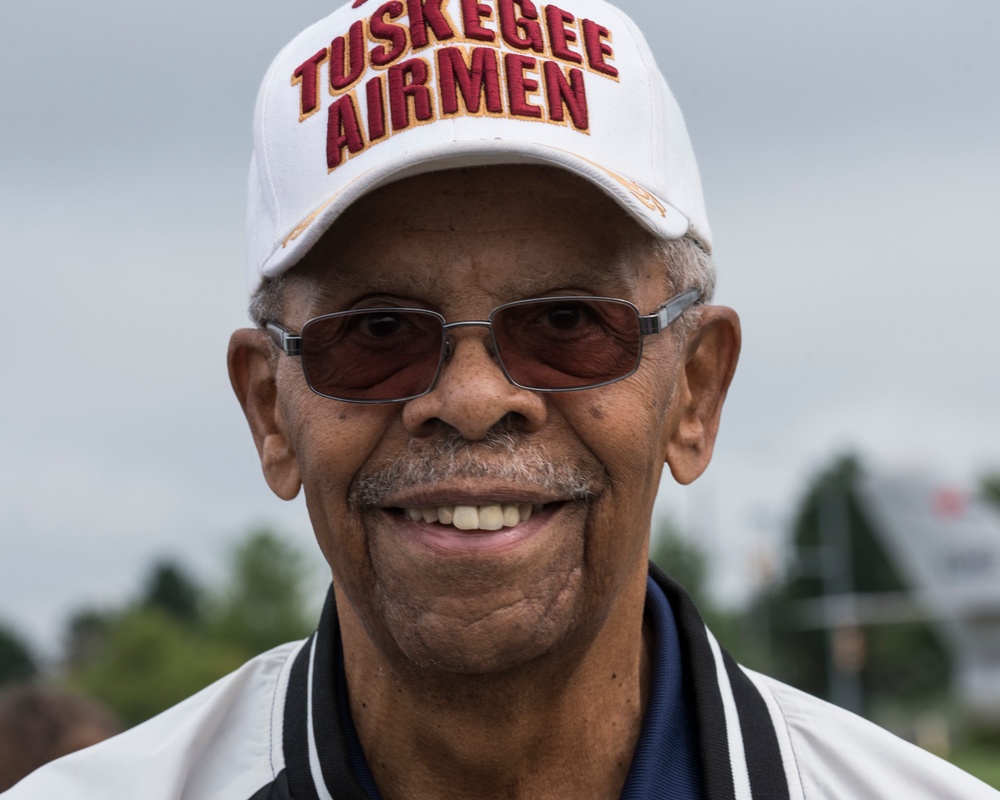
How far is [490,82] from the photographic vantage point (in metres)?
2.77

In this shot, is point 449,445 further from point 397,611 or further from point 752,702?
point 752,702

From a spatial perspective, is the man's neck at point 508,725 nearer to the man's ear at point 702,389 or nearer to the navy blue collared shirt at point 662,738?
the navy blue collared shirt at point 662,738

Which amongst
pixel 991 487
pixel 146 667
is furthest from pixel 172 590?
pixel 991 487

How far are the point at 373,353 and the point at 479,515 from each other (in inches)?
13.6

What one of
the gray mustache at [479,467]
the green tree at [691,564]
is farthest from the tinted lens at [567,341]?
the green tree at [691,564]

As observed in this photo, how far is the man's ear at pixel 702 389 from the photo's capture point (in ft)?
10.1

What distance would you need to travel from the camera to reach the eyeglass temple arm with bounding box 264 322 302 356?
2.90 meters

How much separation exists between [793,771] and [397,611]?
823 millimetres

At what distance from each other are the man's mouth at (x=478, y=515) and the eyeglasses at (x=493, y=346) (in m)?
0.20

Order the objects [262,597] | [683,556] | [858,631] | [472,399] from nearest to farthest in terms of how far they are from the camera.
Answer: [472,399]
[683,556]
[262,597]
[858,631]

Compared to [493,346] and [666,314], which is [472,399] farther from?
[666,314]

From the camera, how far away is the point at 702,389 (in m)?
3.18

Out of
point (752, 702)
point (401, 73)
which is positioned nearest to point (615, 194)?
point (401, 73)

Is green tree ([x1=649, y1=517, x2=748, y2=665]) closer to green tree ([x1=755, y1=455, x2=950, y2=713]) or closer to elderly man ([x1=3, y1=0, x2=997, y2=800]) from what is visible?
green tree ([x1=755, y1=455, x2=950, y2=713])
